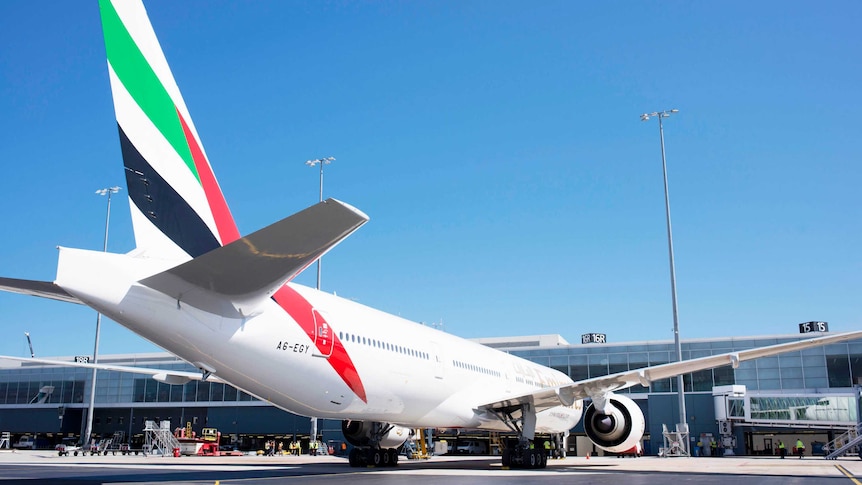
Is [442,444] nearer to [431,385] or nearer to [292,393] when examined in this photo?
[431,385]

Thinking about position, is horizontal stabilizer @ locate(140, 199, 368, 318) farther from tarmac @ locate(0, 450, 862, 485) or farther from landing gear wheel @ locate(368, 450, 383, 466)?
landing gear wheel @ locate(368, 450, 383, 466)

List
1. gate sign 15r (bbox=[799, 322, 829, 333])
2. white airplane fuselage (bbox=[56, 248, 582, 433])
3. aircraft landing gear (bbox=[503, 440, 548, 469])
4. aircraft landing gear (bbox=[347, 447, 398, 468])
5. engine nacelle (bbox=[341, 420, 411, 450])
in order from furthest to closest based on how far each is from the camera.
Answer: gate sign 15r (bbox=[799, 322, 829, 333]), aircraft landing gear (bbox=[347, 447, 398, 468]), engine nacelle (bbox=[341, 420, 411, 450]), aircraft landing gear (bbox=[503, 440, 548, 469]), white airplane fuselage (bbox=[56, 248, 582, 433])

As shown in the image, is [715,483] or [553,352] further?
[553,352]

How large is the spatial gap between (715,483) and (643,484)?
1831mm

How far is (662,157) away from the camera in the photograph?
35938 millimetres

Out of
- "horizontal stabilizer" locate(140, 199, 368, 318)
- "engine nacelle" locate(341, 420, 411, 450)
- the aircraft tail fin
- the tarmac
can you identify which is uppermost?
the aircraft tail fin

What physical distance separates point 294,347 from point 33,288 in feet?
14.8

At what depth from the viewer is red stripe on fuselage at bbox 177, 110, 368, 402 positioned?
A: 452 inches

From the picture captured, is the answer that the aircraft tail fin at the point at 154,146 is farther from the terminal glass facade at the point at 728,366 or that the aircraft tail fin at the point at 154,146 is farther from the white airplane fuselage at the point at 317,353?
the terminal glass facade at the point at 728,366

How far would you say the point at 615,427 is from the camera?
2152 centimetres

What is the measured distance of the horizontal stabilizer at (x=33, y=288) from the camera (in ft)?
30.2

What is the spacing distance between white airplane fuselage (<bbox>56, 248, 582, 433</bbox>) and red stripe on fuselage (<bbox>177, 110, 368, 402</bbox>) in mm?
44

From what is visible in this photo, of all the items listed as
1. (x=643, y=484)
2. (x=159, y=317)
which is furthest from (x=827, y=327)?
(x=159, y=317)

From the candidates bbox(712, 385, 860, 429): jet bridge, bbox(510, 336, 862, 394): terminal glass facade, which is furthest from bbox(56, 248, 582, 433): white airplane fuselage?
bbox(510, 336, 862, 394): terminal glass facade
